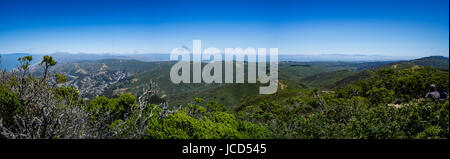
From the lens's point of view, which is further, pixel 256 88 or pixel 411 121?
pixel 256 88

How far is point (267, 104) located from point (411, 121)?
23.3 meters
